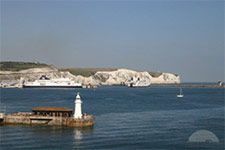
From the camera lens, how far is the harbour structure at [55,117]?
42.0 meters

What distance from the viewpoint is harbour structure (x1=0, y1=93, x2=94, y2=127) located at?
42.0 meters

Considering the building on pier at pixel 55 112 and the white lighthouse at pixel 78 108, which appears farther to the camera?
the building on pier at pixel 55 112

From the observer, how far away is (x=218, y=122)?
46406 mm

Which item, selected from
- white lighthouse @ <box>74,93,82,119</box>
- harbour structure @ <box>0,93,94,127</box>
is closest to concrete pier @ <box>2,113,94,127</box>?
harbour structure @ <box>0,93,94,127</box>

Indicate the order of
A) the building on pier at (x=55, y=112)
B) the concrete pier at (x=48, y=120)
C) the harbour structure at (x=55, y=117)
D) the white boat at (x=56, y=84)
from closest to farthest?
the concrete pier at (x=48, y=120) → the harbour structure at (x=55, y=117) → the building on pier at (x=55, y=112) → the white boat at (x=56, y=84)

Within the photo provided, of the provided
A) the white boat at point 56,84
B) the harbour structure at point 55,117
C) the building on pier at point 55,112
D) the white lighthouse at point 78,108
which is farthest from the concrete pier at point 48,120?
the white boat at point 56,84

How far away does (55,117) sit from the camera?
1684 inches

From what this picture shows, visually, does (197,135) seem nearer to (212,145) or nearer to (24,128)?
(212,145)

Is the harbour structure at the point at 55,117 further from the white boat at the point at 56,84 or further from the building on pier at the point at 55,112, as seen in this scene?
the white boat at the point at 56,84

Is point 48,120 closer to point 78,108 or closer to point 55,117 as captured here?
point 55,117

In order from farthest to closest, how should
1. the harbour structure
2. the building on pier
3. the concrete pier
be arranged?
the building on pier
the harbour structure
the concrete pier

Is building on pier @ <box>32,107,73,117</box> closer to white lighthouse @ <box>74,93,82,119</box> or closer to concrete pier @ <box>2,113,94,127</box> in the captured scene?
concrete pier @ <box>2,113,94,127</box>

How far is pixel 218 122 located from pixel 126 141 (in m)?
16.3

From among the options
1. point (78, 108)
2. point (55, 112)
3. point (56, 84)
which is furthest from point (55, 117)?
point (56, 84)
